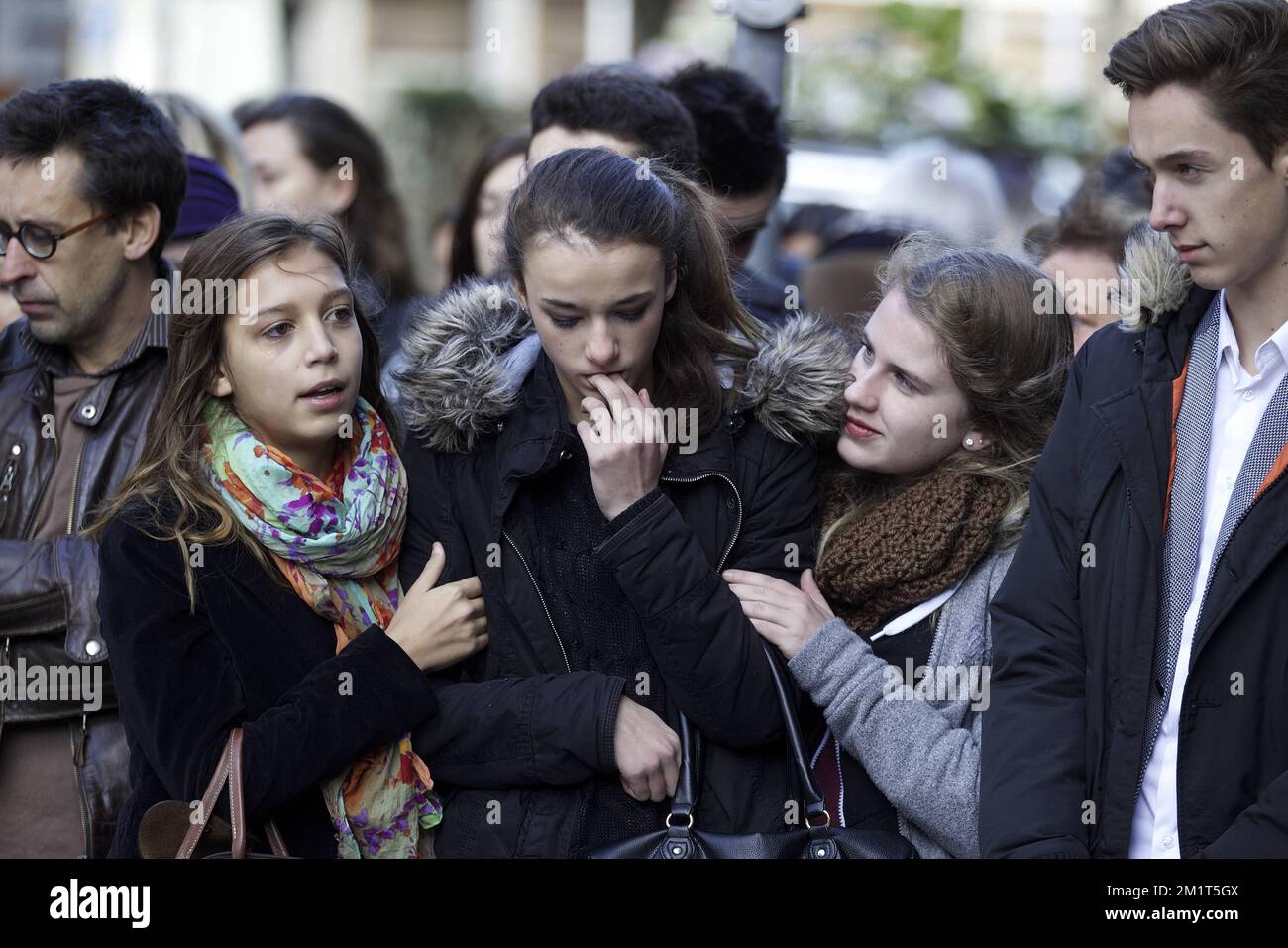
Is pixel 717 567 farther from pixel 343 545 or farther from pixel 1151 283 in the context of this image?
pixel 1151 283

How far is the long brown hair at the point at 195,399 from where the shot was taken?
2932mm

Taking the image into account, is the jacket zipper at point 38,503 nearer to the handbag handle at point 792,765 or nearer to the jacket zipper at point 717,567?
the jacket zipper at point 717,567

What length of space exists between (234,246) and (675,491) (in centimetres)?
101

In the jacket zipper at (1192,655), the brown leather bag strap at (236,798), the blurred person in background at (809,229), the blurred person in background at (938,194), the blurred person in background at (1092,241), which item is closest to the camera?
the jacket zipper at (1192,655)

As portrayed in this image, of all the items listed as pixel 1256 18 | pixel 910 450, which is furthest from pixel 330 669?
pixel 1256 18

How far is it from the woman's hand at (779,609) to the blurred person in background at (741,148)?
55.9 inches

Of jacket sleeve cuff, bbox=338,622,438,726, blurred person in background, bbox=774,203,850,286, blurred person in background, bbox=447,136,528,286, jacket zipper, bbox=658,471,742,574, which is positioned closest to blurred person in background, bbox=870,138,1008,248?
blurred person in background, bbox=774,203,850,286

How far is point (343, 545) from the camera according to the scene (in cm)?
296

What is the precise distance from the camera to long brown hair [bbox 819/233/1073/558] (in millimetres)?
3131

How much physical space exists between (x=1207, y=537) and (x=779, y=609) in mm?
796

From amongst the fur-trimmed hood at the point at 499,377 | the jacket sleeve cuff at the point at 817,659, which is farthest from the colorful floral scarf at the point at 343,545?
the jacket sleeve cuff at the point at 817,659
